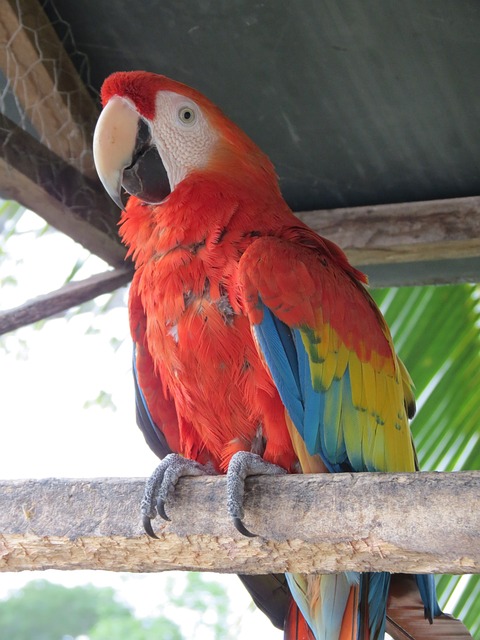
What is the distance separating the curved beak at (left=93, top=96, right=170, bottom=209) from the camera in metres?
1.90

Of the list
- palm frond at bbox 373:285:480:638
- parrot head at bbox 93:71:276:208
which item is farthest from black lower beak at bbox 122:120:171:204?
palm frond at bbox 373:285:480:638

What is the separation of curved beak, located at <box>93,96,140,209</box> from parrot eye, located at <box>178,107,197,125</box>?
140 mm

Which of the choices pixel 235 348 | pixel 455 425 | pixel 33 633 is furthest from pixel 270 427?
pixel 33 633

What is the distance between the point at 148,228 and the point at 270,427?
59cm

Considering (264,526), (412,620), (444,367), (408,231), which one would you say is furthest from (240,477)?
(444,367)

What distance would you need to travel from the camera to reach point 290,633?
71.5 inches

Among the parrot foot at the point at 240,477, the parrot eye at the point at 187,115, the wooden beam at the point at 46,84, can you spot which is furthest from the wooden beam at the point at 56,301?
the parrot foot at the point at 240,477

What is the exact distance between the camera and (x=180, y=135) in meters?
1.99

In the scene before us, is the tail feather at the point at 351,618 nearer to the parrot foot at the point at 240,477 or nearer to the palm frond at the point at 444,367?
the parrot foot at the point at 240,477

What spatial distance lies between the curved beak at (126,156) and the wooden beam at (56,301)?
48 cm

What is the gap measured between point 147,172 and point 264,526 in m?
1.00

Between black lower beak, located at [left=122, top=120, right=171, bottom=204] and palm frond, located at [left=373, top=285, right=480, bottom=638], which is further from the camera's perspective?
palm frond, located at [left=373, top=285, right=480, bottom=638]

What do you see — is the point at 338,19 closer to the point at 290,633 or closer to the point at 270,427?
the point at 270,427

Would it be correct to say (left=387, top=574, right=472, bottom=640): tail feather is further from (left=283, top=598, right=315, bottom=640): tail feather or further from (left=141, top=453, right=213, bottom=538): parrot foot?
(left=141, top=453, right=213, bottom=538): parrot foot
